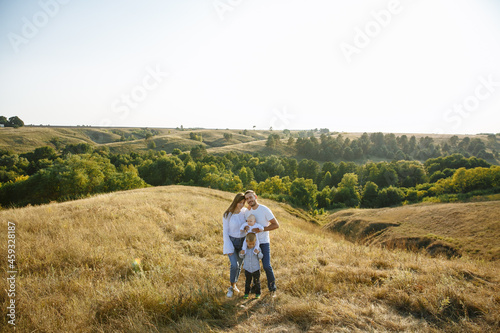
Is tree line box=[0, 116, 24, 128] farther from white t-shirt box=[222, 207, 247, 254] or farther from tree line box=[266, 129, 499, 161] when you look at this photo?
white t-shirt box=[222, 207, 247, 254]

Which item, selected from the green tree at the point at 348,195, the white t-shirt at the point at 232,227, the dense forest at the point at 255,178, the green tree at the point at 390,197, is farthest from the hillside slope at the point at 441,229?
the green tree at the point at 390,197

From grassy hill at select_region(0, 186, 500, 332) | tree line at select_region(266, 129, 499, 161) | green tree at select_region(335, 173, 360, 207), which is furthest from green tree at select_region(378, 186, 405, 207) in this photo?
grassy hill at select_region(0, 186, 500, 332)

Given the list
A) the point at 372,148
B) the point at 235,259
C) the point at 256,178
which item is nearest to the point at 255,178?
the point at 256,178

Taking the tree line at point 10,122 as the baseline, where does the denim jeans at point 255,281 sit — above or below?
below

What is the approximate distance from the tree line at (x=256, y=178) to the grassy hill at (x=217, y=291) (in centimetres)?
3395

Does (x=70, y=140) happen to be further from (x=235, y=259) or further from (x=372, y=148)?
(x=372, y=148)

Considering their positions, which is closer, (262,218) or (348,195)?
(262,218)

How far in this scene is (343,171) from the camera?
72938mm

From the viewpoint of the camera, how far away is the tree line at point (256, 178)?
39.3m

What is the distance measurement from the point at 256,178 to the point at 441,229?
164 feet

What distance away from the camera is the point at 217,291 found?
5.33 metres

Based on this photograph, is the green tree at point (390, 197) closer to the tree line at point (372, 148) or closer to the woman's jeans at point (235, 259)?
the tree line at point (372, 148)

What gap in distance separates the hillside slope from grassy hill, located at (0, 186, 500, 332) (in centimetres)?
1012

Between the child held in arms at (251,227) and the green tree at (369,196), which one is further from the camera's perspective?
the green tree at (369,196)
